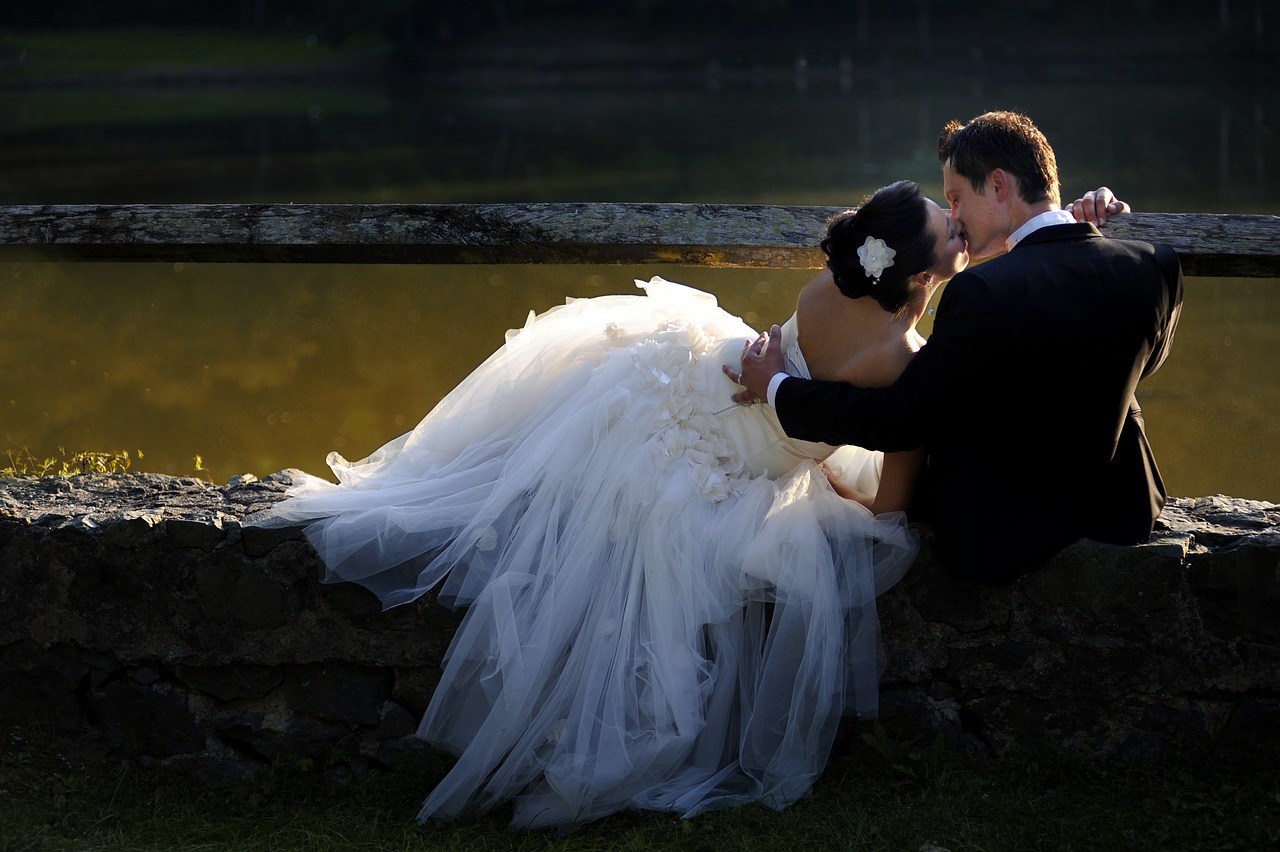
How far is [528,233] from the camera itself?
3.11 meters

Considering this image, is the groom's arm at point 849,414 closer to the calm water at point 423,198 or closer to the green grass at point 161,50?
the calm water at point 423,198

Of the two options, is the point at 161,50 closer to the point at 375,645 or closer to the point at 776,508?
the point at 375,645

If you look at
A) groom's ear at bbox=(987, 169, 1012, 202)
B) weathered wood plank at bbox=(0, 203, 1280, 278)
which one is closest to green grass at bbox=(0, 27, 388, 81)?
weathered wood plank at bbox=(0, 203, 1280, 278)

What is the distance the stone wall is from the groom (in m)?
0.12

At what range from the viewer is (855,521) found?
256 centimetres

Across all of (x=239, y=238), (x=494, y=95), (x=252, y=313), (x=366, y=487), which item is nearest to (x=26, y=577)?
(x=366, y=487)

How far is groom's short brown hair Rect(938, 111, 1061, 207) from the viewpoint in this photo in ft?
8.26

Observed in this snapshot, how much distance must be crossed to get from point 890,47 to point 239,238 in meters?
35.4

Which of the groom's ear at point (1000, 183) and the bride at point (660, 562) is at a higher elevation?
the groom's ear at point (1000, 183)

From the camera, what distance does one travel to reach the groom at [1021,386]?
2.32 m

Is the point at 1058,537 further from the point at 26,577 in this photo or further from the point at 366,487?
the point at 26,577

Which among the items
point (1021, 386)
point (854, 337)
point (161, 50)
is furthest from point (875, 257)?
point (161, 50)

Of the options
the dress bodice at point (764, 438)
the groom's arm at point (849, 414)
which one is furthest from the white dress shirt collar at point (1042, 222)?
the dress bodice at point (764, 438)

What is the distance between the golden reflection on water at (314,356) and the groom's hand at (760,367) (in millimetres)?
3578
